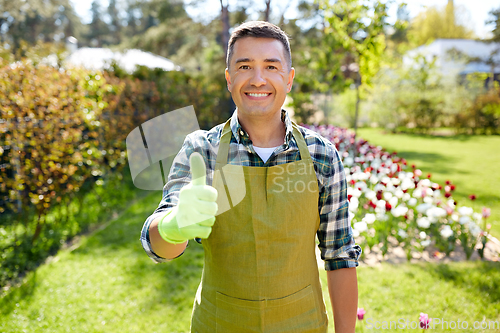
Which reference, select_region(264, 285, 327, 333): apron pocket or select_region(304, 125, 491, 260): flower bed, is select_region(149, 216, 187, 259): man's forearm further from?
select_region(304, 125, 491, 260): flower bed

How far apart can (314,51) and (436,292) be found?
6.29 metres

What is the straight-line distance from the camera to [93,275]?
3.27 metres

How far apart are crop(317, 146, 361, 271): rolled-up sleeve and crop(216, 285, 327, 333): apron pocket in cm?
21

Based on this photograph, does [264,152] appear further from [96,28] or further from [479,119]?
[96,28]

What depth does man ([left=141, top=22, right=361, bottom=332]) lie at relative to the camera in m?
1.20

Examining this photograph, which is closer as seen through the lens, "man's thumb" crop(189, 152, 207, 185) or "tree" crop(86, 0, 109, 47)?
"man's thumb" crop(189, 152, 207, 185)

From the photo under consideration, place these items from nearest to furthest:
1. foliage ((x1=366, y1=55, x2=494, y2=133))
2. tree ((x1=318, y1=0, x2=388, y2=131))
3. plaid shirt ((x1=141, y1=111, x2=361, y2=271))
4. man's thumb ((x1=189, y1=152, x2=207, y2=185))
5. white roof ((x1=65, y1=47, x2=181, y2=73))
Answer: man's thumb ((x1=189, y1=152, x2=207, y2=185)) → plaid shirt ((x1=141, y1=111, x2=361, y2=271)) → tree ((x1=318, y1=0, x2=388, y2=131)) → white roof ((x1=65, y1=47, x2=181, y2=73)) → foliage ((x1=366, y1=55, x2=494, y2=133))

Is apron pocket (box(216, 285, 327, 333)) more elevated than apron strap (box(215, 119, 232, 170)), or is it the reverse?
apron strap (box(215, 119, 232, 170))

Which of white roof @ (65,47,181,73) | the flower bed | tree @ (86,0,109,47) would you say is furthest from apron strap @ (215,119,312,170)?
tree @ (86,0,109,47)

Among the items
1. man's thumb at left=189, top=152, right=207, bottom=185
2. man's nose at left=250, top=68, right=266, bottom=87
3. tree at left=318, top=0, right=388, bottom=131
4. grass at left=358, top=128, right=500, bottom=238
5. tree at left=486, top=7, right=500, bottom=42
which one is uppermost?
tree at left=486, top=7, right=500, bottom=42

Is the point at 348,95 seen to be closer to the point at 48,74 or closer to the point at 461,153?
the point at 461,153

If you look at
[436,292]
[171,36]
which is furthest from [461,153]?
[171,36]

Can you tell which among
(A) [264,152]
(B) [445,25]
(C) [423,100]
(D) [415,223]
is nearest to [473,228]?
(D) [415,223]

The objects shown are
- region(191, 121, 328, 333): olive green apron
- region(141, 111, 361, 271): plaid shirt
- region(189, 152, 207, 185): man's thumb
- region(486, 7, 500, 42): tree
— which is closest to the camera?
region(189, 152, 207, 185): man's thumb
